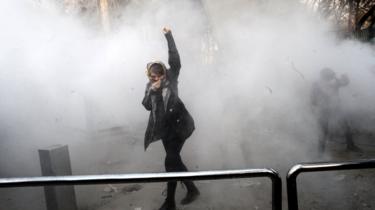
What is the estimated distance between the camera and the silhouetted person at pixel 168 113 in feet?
11.9

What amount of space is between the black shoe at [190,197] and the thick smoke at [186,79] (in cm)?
118

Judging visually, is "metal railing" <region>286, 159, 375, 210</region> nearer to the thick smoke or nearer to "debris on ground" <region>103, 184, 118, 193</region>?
"debris on ground" <region>103, 184, 118, 193</region>

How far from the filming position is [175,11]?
7.05 m

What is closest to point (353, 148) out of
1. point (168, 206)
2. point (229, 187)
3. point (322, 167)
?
point (229, 187)

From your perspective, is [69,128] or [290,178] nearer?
[290,178]

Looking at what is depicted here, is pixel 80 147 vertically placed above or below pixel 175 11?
below

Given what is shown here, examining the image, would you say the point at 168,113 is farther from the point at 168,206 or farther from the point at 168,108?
the point at 168,206

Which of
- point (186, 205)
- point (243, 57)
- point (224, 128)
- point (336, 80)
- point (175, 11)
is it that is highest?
point (175, 11)

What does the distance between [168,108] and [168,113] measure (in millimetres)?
56

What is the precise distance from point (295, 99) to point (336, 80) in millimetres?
2344

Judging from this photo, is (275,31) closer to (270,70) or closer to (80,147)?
(270,70)

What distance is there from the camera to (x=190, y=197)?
3951 mm

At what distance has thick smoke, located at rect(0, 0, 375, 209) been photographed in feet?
18.2

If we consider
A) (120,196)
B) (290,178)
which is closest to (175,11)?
(120,196)
